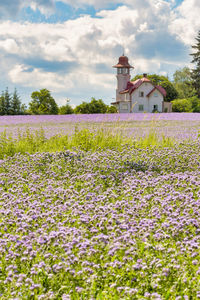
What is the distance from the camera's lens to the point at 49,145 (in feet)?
33.8

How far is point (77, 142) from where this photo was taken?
10.1 metres

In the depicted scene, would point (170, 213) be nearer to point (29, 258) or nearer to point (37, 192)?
point (29, 258)

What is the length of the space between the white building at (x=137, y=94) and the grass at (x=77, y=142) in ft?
138

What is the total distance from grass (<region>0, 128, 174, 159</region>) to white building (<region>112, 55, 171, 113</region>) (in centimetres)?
4194

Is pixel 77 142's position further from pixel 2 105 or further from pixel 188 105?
pixel 188 105

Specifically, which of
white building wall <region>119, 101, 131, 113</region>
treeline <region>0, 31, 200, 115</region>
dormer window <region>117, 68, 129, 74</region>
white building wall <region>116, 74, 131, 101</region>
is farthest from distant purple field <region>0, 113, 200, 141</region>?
dormer window <region>117, 68, 129, 74</region>

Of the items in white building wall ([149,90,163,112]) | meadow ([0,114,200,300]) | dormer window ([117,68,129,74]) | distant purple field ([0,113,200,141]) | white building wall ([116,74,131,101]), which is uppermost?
dormer window ([117,68,129,74])

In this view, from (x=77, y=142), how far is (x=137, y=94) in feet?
144

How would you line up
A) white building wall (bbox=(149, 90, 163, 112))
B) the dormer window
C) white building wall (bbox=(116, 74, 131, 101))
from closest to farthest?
white building wall (bbox=(149, 90, 163, 112)) < the dormer window < white building wall (bbox=(116, 74, 131, 101))

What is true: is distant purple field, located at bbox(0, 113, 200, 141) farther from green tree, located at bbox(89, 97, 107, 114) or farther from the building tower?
the building tower

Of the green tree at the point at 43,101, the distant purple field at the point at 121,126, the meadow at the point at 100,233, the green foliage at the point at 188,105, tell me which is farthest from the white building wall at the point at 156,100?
the meadow at the point at 100,233

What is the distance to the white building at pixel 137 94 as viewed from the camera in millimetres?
52469

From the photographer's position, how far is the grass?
984 cm

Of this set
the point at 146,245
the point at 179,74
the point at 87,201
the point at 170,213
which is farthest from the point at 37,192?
the point at 179,74
